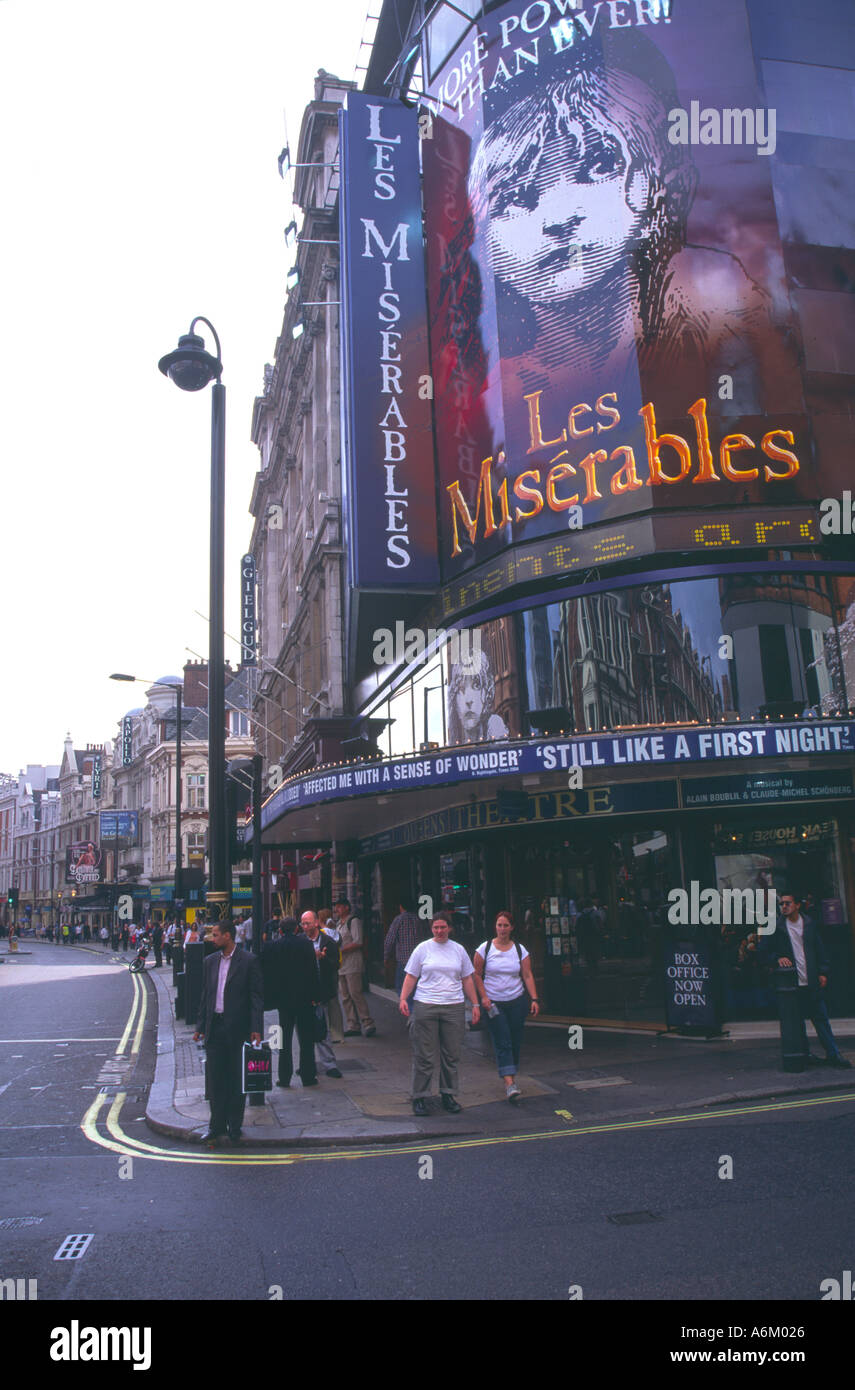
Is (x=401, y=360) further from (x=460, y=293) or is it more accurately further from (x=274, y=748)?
(x=274, y=748)

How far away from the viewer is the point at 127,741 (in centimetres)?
9488

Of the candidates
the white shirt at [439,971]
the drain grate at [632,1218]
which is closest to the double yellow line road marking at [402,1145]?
the white shirt at [439,971]

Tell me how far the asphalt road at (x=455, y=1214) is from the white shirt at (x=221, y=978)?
1.15 metres

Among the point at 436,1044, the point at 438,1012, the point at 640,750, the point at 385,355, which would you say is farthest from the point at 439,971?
the point at 385,355

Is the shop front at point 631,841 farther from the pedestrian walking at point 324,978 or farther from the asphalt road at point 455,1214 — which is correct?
the asphalt road at point 455,1214

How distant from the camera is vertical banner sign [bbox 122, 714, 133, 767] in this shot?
93.7 metres

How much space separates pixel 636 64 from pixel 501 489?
23.5 feet

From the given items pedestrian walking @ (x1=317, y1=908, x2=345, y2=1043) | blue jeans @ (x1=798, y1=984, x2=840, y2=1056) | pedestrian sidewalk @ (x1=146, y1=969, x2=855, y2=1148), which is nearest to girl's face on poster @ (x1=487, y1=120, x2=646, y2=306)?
pedestrian walking @ (x1=317, y1=908, x2=345, y2=1043)

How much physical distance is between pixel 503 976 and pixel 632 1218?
4.08 meters

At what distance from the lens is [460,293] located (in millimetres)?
18203

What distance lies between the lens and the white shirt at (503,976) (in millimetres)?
9875

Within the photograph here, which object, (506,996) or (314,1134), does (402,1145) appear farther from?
(506,996)

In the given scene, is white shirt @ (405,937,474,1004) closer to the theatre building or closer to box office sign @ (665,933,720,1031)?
the theatre building
